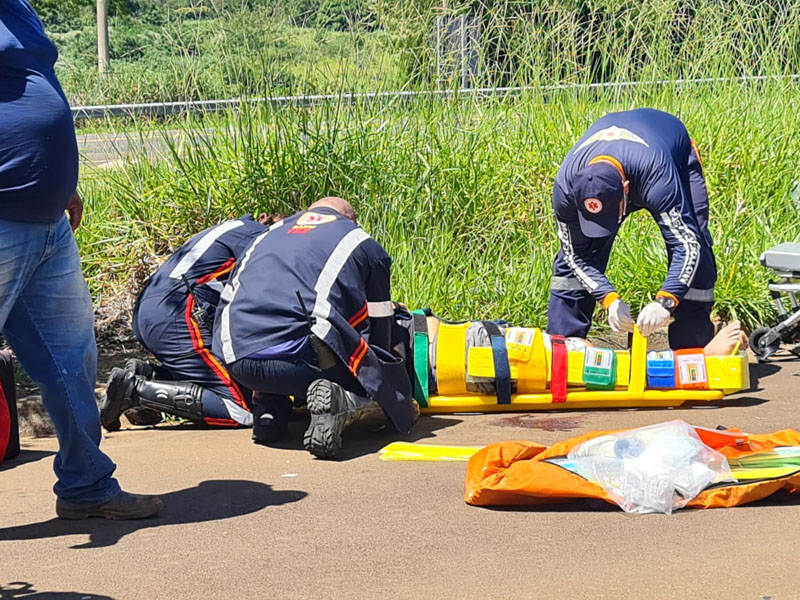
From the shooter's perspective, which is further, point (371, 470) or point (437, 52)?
point (437, 52)

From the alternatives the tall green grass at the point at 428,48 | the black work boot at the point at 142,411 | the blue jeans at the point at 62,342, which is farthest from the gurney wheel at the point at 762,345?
the blue jeans at the point at 62,342

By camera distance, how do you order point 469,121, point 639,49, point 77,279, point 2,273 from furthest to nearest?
1. point 639,49
2. point 469,121
3. point 77,279
4. point 2,273

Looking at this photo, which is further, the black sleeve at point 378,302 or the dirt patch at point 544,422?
the dirt patch at point 544,422

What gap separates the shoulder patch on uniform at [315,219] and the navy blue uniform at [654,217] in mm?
1387

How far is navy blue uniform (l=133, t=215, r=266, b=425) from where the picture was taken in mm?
5707

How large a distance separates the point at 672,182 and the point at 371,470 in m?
2.26

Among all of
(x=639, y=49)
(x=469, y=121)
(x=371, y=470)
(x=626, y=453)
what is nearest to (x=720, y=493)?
(x=626, y=453)

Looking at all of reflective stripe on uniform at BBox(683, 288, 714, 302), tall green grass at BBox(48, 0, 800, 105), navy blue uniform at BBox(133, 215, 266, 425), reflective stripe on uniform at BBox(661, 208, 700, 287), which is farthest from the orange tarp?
tall green grass at BBox(48, 0, 800, 105)

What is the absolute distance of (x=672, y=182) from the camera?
19.1ft

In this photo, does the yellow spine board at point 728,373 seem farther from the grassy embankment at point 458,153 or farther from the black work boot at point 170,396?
the black work boot at point 170,396

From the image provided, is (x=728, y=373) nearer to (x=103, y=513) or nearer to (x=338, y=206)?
(x=338, y=206)

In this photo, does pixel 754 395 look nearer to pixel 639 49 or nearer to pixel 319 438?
pixel 319 438

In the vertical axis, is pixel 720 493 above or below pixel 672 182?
below

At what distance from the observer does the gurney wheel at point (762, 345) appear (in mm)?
6750
